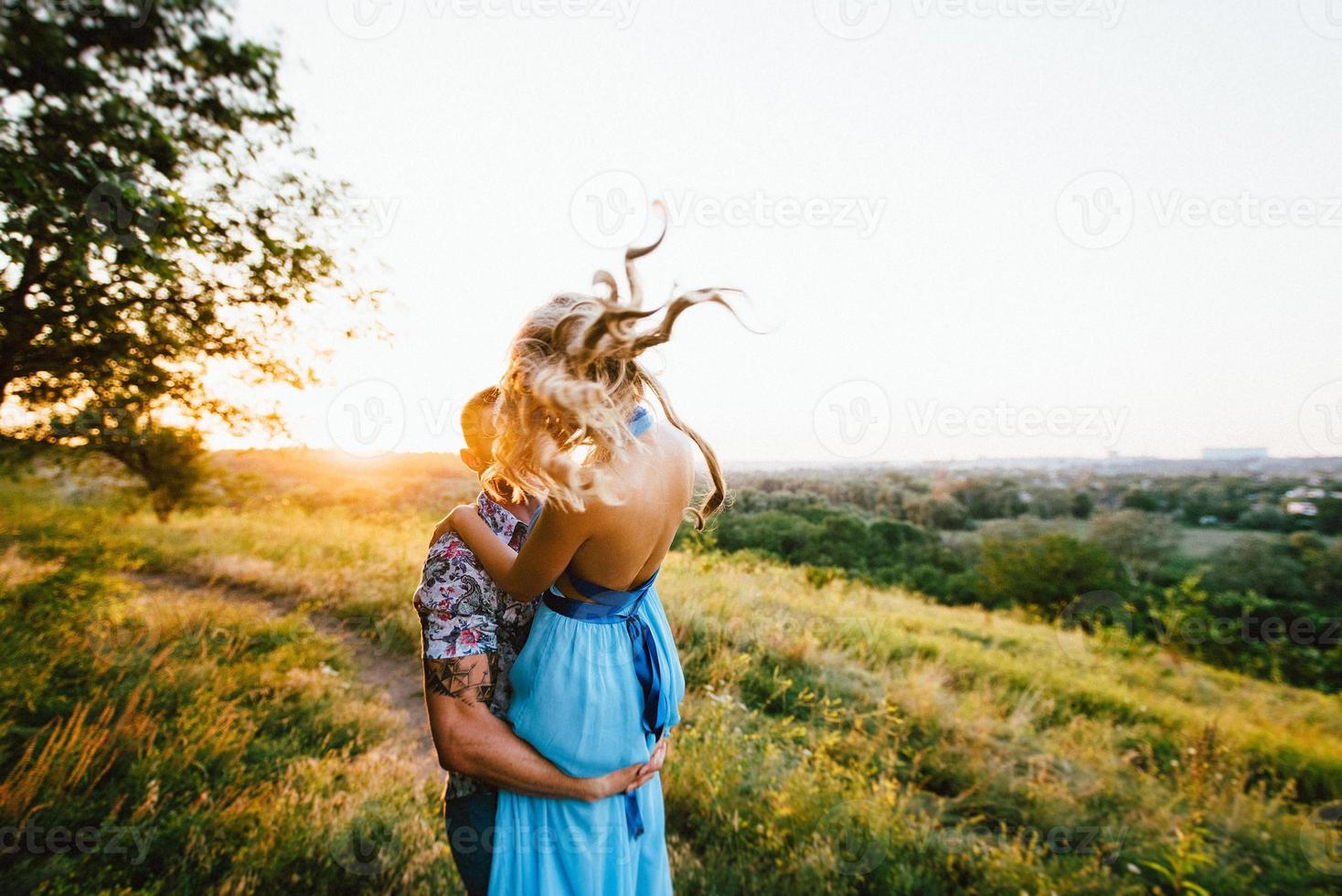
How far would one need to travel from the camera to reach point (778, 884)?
3.20m

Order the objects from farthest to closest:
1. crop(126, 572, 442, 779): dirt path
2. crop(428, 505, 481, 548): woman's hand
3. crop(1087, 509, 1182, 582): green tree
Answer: crop(1087, 509, 1182, 582): green tree → crop(126, 572, 442, 779): dirt path → crop(428, 505, 481, 548): woman's hand

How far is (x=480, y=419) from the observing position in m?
1.76

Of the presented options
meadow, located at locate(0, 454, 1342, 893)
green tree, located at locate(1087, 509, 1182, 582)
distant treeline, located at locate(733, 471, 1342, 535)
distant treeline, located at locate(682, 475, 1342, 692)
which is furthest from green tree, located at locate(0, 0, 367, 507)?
green tree, located at locate(1087, 509, 1182, 582)

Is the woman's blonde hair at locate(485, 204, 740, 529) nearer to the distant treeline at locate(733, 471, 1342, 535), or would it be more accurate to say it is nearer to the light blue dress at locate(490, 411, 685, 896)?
the light blue dress at locate(490, 411, 685, 896)

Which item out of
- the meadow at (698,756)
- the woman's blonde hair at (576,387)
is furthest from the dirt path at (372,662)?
the woman's blonde hair at (576,387)

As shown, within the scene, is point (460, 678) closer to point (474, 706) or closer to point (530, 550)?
point (474, 706)

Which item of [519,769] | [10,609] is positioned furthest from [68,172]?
[10,609]

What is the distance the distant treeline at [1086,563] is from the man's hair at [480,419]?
11.8m

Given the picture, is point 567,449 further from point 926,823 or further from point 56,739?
point 56,739

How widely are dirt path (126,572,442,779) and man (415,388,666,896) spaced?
2.71 meters

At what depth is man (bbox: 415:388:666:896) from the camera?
147 centimetres

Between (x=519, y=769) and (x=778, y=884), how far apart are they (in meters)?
2.60

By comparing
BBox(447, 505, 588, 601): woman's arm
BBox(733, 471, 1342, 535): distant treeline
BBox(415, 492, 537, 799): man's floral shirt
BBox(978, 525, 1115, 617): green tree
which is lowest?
BBox(978, 525, 1115, 617): green tree

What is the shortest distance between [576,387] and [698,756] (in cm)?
391
